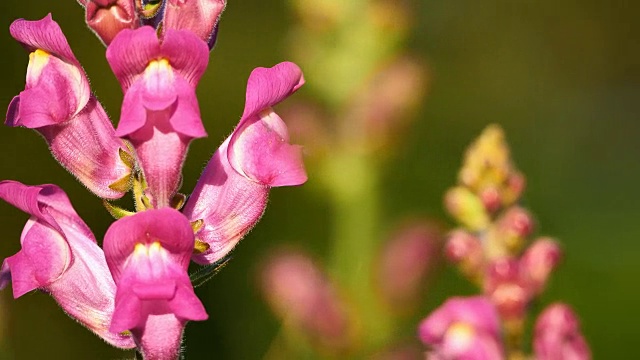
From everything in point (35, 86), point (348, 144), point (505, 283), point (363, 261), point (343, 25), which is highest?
point (35, 86)

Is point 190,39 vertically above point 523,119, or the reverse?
point 190,39

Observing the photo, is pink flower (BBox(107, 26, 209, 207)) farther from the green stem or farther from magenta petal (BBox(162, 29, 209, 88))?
the green stem

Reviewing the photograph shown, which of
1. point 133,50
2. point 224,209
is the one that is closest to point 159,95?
point 133,50

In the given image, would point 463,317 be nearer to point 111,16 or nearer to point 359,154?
point 111,16

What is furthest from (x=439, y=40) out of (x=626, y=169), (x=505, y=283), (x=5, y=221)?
(x=505, y=283)

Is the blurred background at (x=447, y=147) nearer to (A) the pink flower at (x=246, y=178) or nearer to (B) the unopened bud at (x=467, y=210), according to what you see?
(A) the pink flower at (x=246, y=178)

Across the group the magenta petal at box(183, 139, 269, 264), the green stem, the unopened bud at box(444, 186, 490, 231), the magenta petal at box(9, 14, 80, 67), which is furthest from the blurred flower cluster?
the magenta petal at box(9, 14, 80, 67)

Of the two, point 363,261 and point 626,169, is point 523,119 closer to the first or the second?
point 626,169
